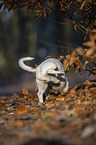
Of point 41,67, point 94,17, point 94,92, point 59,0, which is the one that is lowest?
point 94,92

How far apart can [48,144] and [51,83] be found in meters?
1.94

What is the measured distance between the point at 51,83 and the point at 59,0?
1.48 metres

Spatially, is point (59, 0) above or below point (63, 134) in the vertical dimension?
above

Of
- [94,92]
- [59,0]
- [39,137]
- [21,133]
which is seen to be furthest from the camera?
[59,0]

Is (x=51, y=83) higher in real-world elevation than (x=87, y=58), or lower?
lower

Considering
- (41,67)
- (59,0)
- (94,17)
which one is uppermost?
(59,0)

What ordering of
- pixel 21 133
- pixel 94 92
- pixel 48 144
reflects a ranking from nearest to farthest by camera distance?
pixel 48 144
pixel 21 133
pixel 94 92

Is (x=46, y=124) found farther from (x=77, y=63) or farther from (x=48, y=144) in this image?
(x=77, y=63)

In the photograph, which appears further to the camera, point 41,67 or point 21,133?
point 41,67

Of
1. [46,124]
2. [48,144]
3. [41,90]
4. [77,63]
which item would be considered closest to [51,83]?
[41,90]

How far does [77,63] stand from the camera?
2996 millimetres

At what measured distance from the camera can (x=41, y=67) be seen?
293 centimetres

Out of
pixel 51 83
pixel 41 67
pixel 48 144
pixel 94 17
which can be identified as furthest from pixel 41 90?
pixel 48 144

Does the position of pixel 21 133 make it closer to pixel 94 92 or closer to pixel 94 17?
pixel 94 92
